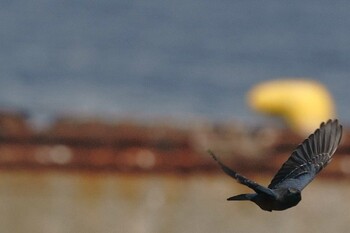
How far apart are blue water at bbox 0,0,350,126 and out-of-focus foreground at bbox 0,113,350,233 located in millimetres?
8397

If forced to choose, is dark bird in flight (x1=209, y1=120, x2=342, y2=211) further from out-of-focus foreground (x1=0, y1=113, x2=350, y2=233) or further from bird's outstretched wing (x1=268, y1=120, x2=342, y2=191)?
out-of-focus foreground (x1=0, y1=113, x2=350, y2=233)

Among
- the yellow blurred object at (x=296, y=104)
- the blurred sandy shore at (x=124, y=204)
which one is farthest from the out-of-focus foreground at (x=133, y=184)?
the yellow blurred object at (x=296, y=104)

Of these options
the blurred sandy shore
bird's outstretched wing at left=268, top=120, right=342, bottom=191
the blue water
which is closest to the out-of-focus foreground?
the blurred sandy shore

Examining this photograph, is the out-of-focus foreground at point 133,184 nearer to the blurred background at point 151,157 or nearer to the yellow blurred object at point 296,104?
the blurred background at point 151,157

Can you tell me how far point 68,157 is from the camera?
6969 mm

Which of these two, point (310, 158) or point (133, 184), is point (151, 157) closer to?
point (133, 184)

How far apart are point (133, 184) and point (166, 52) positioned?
18.0 metres

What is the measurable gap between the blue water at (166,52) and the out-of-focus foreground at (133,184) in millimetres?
8397

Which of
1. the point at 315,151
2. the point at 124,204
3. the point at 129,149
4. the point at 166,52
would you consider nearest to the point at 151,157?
the point at 129,149

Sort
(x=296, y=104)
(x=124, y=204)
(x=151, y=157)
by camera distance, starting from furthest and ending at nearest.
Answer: (x=296, y=104), (x=151, y=157), (x=124, y=204)

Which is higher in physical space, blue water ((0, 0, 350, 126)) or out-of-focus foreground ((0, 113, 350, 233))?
blue water ((0, 0, 350, 126))

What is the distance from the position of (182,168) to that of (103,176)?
0.38 m

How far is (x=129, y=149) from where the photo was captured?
707 centimetres

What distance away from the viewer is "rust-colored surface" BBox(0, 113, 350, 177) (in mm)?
6977
